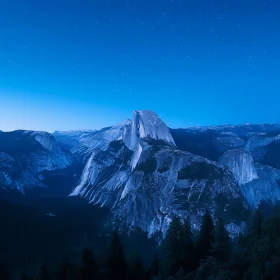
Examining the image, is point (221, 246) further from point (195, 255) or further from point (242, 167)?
point (242, 167)

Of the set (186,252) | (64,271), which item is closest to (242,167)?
(186,252)

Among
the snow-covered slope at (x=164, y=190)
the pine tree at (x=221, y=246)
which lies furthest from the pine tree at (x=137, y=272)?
the snow-covered slope at (x=164, y=190)

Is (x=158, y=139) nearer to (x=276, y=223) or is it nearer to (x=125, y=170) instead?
(x=125, y=170)

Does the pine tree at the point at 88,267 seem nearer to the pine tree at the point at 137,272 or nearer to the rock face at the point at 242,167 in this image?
the pine tree at the point at 137,272

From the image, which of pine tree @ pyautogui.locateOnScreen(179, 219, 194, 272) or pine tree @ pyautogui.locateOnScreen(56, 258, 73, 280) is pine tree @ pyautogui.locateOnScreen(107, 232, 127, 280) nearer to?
pine tree @ pyautogui.locateOnScreen(56, 258, 73, 280)

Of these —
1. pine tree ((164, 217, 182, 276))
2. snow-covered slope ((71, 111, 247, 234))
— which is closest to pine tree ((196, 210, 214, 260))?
pine tree ((164, 217, 182, 276))
